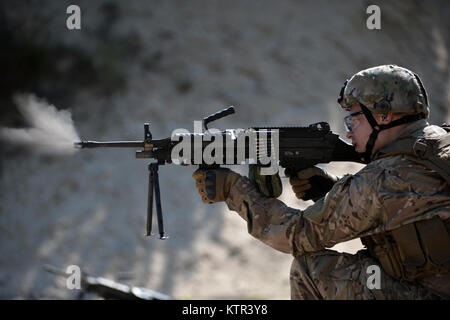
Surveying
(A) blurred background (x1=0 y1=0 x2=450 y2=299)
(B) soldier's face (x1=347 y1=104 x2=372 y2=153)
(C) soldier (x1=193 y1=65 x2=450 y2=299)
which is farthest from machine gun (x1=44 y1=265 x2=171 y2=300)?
(B) soldier's face (x1=347 y1=104 x2=372 y2=153)

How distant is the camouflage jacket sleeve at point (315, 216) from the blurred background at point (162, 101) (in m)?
2.79

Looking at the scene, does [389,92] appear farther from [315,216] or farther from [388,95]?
[315,216]

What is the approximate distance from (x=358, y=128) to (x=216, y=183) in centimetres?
79

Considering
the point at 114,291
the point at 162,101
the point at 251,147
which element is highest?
the point at 162,101

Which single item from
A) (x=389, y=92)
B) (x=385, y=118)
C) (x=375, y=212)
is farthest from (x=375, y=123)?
(x=375, y=212)

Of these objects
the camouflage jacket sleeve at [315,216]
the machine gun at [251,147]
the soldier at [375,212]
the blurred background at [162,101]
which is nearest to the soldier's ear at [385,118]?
the soldier at [375,212]

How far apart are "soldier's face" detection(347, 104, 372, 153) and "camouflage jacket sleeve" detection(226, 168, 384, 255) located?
0.28 m

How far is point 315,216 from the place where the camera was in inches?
130

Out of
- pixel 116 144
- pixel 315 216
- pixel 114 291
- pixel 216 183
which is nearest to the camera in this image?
pixel 315 216

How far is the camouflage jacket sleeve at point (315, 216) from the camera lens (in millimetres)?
3195

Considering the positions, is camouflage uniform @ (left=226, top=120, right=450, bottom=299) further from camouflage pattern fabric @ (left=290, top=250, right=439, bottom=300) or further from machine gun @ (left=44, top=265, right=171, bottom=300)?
machine gun @ (left=44, top=265, right=171, bottom=300)
